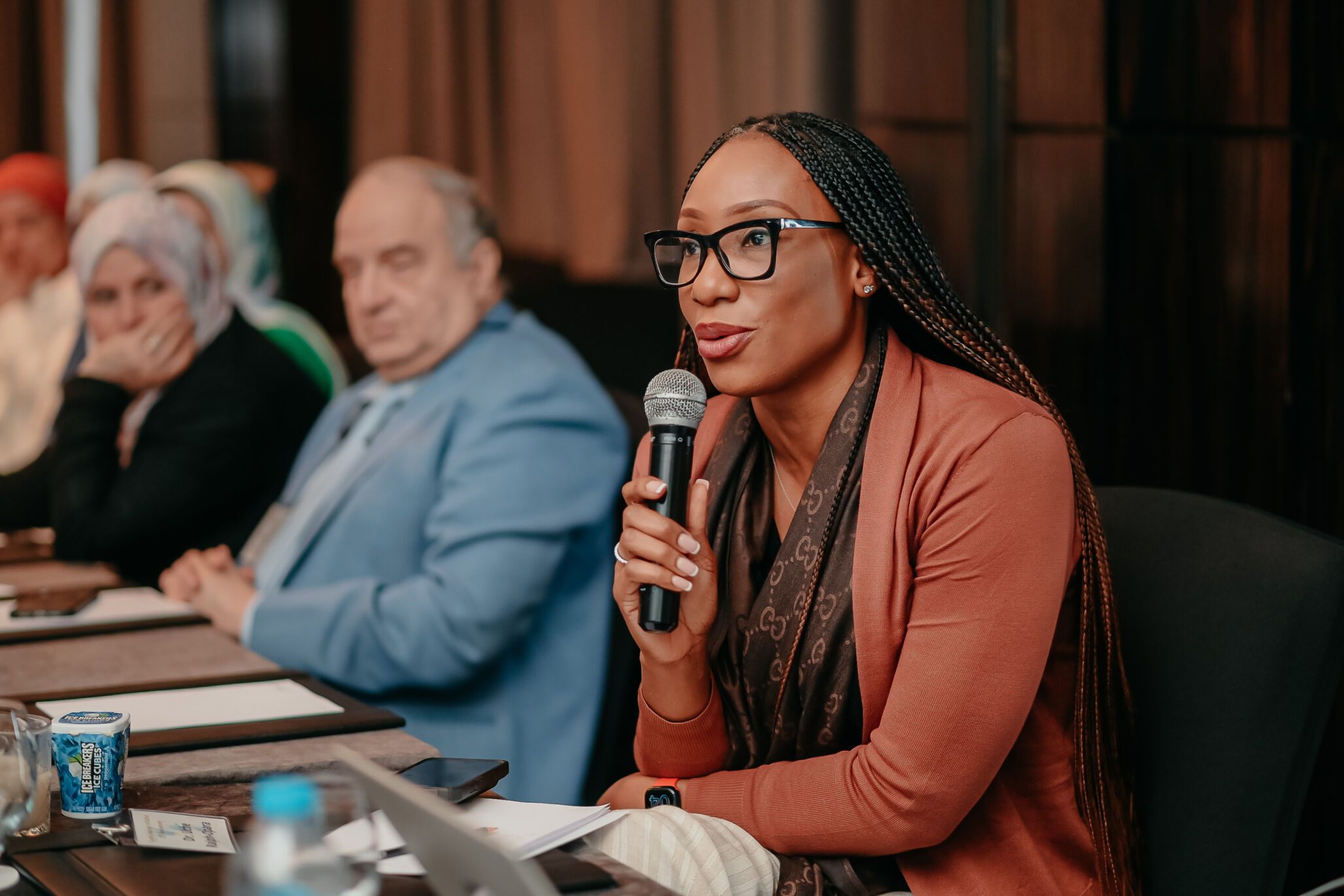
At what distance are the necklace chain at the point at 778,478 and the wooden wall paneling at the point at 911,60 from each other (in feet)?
4.19

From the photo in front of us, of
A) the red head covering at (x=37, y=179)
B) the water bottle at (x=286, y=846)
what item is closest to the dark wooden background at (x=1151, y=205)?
the water bottle at (x=286, y=846)

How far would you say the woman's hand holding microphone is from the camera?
3.92ft

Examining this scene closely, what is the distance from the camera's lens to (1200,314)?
2230 mm

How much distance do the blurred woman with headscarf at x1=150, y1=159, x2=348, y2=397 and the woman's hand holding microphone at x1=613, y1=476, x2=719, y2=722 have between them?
2.41 metres

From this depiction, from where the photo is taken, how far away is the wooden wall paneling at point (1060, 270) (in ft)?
7.62

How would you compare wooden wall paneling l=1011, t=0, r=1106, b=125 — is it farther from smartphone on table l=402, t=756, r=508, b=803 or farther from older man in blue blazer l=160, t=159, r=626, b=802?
smartphone on table l=402, t=756, r=508, b=803

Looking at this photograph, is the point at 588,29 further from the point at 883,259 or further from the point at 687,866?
the point at 687,866

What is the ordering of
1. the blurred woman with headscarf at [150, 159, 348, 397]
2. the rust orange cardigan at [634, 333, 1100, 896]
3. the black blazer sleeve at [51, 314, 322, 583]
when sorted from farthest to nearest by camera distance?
the blurred woman with headscarf at [150, 159, 348, 397] → the black blazer sleeve at [51, 314, 322, 583] → the rust orange cardigan at [634, 333, 1100, 896]

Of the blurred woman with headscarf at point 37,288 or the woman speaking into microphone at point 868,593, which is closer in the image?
the woman speaking into microphone at point 868,593

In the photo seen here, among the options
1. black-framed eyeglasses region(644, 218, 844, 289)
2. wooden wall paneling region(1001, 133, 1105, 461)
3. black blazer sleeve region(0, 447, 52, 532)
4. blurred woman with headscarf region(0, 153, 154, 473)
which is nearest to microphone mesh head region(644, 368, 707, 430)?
black-framed eyeglasses region(644, 218, 844, 289)

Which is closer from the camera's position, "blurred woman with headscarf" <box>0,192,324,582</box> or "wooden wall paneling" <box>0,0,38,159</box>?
"blurred woman with headscarf" <box>0,192,324,582</box>

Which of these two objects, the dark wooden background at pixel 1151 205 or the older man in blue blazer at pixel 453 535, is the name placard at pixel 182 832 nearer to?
the older man in blue blazer at pixel 453 535

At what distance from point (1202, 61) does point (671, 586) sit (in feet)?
5.19

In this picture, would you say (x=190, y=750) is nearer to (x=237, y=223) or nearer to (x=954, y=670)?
(x=954, y=670)
